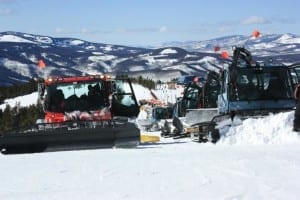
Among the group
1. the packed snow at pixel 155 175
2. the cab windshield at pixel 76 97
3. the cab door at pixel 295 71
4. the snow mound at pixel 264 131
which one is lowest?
the packed snow at pixel 155 175

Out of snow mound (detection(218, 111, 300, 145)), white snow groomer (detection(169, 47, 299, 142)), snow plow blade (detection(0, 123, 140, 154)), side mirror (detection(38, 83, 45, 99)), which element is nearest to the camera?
snow plow blade (detection(0, 123, 140, 154))

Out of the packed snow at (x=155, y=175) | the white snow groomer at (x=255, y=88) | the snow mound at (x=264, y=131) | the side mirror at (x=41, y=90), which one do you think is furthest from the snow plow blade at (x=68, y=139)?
the white snow groomer at (x=255, y=88)

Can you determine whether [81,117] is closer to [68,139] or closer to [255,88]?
[68,139]

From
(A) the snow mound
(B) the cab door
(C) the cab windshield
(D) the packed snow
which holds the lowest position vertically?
(D) the packed snow

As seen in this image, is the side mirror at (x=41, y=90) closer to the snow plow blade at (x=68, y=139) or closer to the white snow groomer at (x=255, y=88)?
the snow plow blade at (x=68, y=139)

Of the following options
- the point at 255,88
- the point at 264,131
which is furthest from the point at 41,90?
the point at 255,88

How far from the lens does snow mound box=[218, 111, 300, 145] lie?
14528mm

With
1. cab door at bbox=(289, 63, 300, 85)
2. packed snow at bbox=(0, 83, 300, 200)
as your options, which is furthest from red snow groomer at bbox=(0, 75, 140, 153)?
cab door at bbox=(289, 63, 300, 85)

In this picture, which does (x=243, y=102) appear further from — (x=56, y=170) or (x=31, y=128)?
(x=56, y=170)

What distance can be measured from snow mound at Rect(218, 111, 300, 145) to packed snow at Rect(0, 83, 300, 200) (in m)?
1.09

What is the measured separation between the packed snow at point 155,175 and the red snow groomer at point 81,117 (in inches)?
64.8

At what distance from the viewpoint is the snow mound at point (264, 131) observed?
1453 cm

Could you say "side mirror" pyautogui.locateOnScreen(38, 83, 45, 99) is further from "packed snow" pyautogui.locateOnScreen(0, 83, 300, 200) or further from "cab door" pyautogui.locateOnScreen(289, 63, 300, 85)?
"cab door" pyautogui.locateOnScreen(289, 63, 300, 85)

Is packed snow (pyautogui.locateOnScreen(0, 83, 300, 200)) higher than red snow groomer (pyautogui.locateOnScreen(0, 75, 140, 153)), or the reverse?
red snow groomer (pyautogui.locateOnScreen(0, 75, 140, 153))
